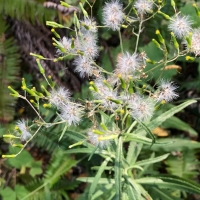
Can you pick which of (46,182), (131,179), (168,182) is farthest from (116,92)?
(46,182)

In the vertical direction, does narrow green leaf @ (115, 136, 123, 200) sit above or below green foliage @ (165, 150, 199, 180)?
below

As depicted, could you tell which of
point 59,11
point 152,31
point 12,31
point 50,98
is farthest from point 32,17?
point 50,98

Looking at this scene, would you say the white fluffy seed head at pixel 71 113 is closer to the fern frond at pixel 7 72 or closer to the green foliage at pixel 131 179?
the green foliage at pixel 131 179

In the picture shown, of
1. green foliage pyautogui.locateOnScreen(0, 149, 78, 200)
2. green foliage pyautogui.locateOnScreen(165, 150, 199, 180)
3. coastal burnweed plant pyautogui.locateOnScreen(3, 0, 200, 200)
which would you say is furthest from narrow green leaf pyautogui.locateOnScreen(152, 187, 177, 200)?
green foliage pyautogui.locateOnScreen(0, 149, 78, 200)

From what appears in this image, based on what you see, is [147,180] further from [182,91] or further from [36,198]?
[182,91]

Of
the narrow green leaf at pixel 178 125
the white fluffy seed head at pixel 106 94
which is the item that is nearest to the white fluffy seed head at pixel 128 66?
the white fluffy seed head at pixel 106 94

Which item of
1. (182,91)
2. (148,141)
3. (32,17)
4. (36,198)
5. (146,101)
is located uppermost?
(32,17)

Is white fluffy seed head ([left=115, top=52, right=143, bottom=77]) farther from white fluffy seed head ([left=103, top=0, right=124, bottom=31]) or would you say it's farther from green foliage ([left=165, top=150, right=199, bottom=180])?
green foliage ([left=165, top=150, right=199, bottom=180])

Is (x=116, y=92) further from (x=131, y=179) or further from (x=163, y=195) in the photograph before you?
(x=163, y=195)
